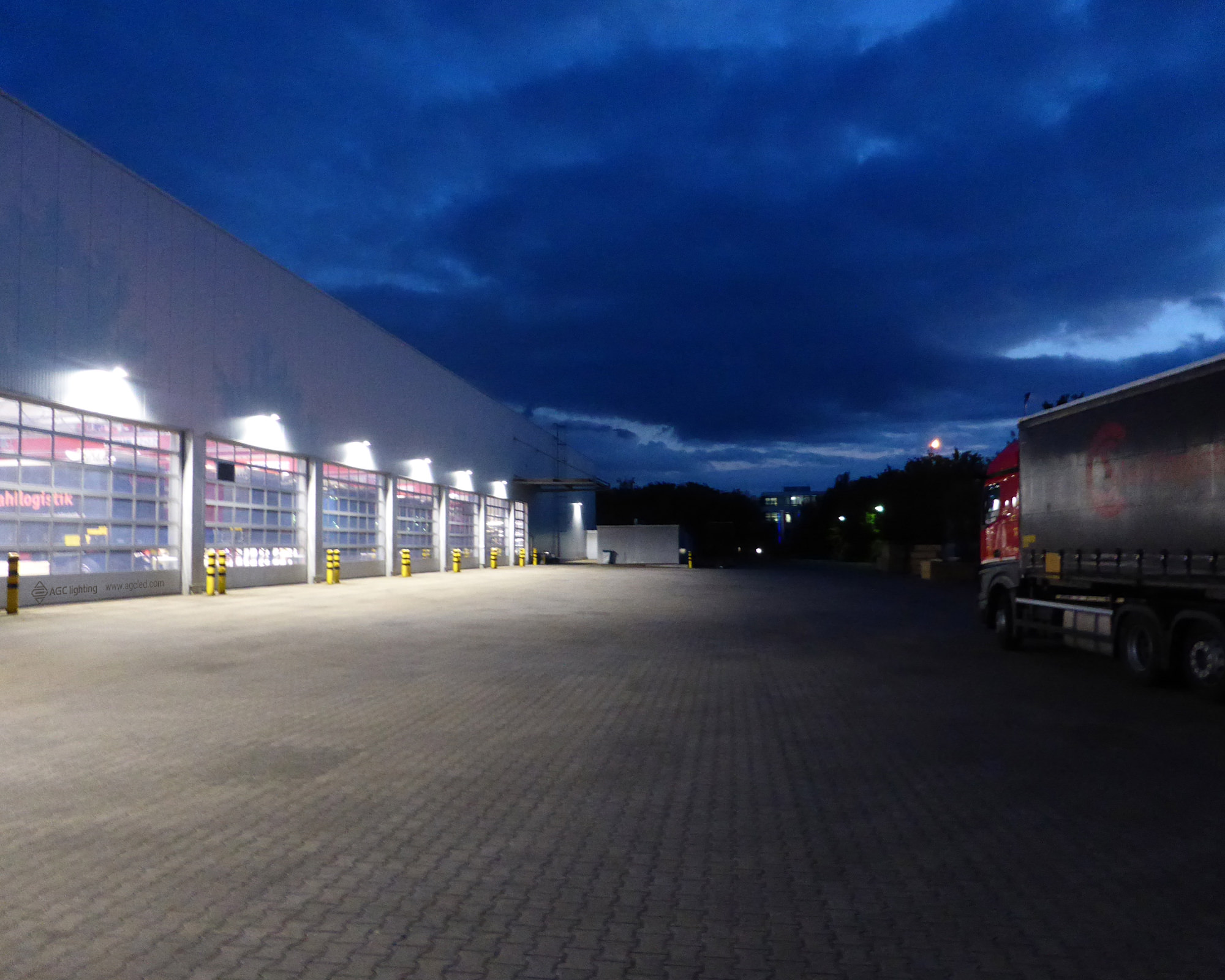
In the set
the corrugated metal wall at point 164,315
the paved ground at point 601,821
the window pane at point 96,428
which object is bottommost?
the paved ground at point 601,821

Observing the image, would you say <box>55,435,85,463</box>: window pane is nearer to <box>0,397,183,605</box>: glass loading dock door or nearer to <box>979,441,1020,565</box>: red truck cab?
<box>0,397,183,605</box>: glass loading dock door

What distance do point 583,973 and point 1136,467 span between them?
990 cm

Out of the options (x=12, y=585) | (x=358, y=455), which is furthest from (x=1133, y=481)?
(x=358, y=455)

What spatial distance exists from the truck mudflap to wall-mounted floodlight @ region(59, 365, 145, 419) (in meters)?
18.5

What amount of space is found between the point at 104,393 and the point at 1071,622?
63.7 ft

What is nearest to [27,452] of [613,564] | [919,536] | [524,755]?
[524,755]

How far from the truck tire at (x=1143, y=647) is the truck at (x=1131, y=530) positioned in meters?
0.02

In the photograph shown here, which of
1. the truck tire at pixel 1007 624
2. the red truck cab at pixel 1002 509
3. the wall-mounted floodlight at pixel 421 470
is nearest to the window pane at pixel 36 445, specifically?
the red truck cab at pixel 1002 509

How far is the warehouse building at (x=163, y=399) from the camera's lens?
1970cm

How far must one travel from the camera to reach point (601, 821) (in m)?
5.80

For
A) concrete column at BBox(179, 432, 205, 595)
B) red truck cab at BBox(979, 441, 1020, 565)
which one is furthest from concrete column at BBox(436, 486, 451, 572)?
red truck cab at BBox(979, 441, 1020, 565)

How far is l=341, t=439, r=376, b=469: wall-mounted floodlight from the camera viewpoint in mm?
33875

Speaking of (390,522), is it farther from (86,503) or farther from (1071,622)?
(1071,622)

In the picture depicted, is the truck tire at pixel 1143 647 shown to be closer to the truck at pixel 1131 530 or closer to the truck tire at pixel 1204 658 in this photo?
the truck at pixel 1131 530
